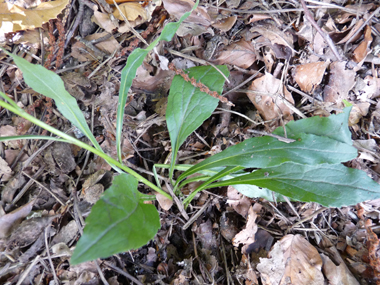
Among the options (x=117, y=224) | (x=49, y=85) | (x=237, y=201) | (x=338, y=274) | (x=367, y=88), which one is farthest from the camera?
(x=367, y=88)

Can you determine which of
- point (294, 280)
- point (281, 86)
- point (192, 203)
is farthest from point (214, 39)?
point (294, 280)

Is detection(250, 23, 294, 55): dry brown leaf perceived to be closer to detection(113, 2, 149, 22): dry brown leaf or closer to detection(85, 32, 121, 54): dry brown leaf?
detection(113, 2, 149, 22): dry brown leaf

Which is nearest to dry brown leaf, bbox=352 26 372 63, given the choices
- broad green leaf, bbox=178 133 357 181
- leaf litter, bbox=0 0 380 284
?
leaf litter, bbox=0 0 380 284

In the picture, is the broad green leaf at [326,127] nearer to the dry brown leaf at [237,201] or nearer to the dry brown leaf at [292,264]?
the dry brown leaf at [237,201]

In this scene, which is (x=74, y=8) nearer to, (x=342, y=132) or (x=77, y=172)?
(x=77, y=172)

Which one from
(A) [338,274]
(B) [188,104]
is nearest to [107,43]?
(B) [188,104]

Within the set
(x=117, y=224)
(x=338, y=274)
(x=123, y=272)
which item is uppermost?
(x=117, y=224)

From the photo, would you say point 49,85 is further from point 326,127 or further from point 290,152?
point 326,127
